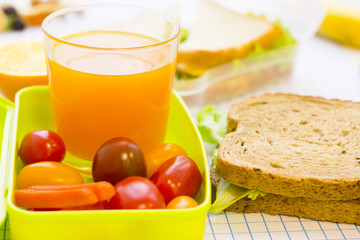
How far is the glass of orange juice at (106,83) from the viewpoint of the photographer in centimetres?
121

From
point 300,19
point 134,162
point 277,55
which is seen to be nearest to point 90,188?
point 134,162

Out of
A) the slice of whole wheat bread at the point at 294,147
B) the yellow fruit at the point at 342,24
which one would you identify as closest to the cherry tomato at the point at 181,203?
the slice of whole wheat bread at the point at 294,147

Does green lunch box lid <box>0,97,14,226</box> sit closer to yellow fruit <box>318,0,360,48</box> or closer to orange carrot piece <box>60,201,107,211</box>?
orange carrot piece <box>60,201,107,211</box>

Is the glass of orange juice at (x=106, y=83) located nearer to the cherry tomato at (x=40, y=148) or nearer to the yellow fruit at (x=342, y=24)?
the cherry tomato at (x=40, y=148)

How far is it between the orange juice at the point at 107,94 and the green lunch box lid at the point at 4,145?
0.13 metres

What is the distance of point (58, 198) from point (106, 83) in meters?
0.34

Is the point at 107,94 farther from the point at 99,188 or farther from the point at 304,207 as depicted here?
the point at 304,207

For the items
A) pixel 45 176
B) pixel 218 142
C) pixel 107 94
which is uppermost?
pixel 107 94

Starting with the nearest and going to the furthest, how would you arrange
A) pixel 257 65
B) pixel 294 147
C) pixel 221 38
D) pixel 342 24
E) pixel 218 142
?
1. pixel 294 147
2. pixel 218 142
3. pixel 257 65
4. pixel 221 38
5. pixel 342 24

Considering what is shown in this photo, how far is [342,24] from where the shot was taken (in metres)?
2.64

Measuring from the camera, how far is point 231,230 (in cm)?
126

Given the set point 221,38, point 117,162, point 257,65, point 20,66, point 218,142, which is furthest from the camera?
point 221,38

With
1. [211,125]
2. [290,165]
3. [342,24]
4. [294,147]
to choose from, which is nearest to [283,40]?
[342,24]

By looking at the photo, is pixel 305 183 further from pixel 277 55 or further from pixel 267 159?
pixel 277 55
